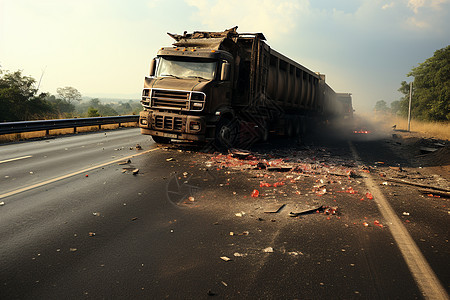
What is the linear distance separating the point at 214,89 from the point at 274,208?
549cm

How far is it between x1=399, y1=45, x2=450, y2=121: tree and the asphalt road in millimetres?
41484

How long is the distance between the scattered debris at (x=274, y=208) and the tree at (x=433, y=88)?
42624 mm

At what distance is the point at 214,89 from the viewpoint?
9727 mm

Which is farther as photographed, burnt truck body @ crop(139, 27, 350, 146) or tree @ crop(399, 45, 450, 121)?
tree @ crop(399, 45, 450, 121)

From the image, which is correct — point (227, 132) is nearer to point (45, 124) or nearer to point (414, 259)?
point (414, 259)

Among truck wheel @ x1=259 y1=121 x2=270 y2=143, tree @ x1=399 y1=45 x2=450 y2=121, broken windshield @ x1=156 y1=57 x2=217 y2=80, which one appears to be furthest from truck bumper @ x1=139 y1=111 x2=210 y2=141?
tree @ x1=399 y1=45 x2=450 y2=121

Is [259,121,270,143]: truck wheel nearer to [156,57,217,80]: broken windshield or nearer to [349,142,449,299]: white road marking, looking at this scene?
[156,57,217,80]: broken windshield

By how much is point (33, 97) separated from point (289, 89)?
141 ft

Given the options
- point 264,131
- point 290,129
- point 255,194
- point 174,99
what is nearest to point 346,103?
point 290,129

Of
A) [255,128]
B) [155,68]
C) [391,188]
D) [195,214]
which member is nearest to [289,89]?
[255,128]

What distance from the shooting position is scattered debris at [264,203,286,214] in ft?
16.6

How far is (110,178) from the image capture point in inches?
270

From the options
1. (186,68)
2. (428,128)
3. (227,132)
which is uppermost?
(186,68)

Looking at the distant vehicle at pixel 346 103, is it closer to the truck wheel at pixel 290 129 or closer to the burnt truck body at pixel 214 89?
the truck wheel at pixel 290 129
